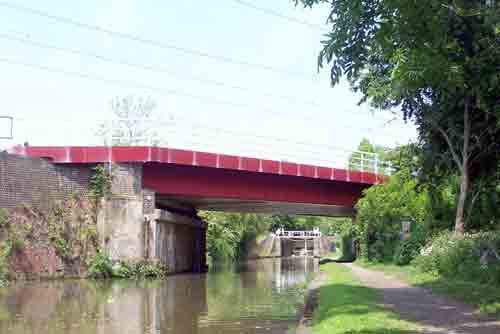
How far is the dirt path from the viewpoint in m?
9.71

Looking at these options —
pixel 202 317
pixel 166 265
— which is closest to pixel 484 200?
pixel 166 265

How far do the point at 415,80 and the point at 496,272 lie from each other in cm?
693

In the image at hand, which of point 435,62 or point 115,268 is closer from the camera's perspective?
point 435,62

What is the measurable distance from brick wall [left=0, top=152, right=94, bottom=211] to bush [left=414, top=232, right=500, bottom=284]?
15.6 meters

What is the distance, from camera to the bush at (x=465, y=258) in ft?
55.0

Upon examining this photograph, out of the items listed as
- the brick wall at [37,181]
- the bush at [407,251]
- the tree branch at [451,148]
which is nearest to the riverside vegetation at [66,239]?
the brick wall at [37,181]

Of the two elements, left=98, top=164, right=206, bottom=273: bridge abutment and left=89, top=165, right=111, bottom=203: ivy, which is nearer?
left=98, top=164, right=206, bottom=273: bridge abutment

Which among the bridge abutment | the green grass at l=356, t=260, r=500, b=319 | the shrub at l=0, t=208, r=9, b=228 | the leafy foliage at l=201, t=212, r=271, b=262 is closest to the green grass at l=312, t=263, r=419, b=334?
the green grass at l=356, t=260, r=500, b=319

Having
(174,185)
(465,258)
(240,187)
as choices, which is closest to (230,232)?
(240,187)

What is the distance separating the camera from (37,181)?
87.2 feet

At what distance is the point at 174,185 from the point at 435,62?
21.5m

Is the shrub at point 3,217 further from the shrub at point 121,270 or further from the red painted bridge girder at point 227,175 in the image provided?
the shrub at point 121,270

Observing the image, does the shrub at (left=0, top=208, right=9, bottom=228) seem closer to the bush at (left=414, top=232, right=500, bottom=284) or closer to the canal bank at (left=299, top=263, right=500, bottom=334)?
the canal bank at (left=299, top=263, right=500, bottom=334)

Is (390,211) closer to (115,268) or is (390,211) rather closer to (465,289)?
(115,268)
